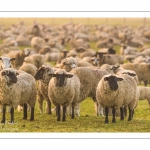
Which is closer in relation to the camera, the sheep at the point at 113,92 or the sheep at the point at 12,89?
the sheep at the point at 12,89

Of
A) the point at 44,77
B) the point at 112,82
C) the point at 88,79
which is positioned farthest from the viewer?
the point at 88,79

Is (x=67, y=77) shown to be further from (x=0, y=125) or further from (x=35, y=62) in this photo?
(x=35, y=62)

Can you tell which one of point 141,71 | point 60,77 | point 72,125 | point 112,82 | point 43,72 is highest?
point 141,71

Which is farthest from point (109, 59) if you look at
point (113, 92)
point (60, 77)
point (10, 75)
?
point (10, 75)

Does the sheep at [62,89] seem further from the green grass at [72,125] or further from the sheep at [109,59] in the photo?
the sheep at [109,59]

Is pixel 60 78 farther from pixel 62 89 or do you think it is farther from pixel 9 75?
pixel 9 75

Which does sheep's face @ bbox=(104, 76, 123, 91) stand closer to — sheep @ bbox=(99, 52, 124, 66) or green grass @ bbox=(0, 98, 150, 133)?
green grass @ bbox=(0, 98, 150, 133)

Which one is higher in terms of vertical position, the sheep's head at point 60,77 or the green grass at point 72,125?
the sheep's head at point 60,77

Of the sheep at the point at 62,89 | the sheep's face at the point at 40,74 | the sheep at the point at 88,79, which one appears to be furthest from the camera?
the sheep at the point at 88,79

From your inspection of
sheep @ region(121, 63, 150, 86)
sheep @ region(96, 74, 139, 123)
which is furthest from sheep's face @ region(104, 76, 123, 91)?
sheep @ region(121, 63, 150, 86)

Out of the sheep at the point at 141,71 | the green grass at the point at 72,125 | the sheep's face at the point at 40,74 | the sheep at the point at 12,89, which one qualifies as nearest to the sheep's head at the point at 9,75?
the sheep at the point at 12,89

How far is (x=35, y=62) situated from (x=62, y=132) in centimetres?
1274

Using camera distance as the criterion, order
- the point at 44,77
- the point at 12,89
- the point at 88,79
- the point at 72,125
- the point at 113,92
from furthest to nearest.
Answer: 1. the point at 88,79
2. the point at 44,77
3. the point at 113,92
4. the point at 72,125
5. the point at 12,89
